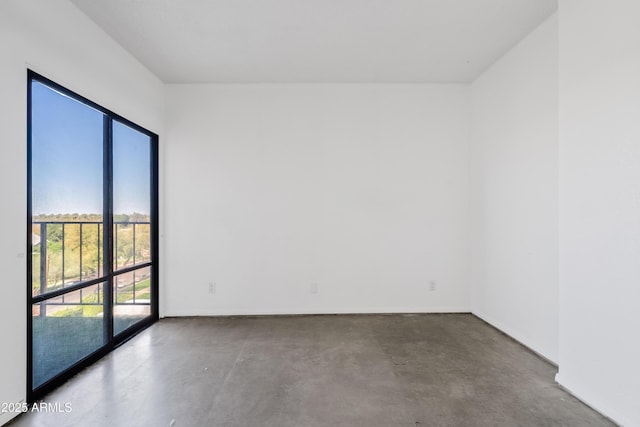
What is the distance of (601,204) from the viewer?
1877 millimetres

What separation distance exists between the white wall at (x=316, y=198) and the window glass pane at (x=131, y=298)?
0.31 m

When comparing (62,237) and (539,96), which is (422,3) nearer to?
(539,96)

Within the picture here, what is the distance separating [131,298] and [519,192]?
4.30 meters

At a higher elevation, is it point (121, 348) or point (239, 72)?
point (239, 72)

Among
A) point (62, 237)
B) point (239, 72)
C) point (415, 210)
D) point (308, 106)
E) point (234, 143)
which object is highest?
point (239, 72)

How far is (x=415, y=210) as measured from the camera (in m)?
3.84

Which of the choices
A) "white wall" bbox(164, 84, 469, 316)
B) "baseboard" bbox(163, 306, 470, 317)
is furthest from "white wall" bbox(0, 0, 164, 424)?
"baseboard" bbox(163, 306, 470, 317)

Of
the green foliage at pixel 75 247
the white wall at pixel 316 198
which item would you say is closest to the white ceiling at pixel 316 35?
the white wall at pixel 316 198

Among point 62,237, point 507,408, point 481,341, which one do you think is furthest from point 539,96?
point 62,237

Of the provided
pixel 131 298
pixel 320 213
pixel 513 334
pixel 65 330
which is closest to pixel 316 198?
pixel 320 213

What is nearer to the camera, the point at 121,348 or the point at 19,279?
the point at 19,279

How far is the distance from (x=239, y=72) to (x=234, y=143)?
85cm

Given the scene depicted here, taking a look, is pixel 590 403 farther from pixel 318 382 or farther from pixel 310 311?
pixel 310 311

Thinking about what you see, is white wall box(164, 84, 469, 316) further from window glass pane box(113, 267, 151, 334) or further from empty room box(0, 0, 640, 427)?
window glass pane box(113, 267, 151, 334)
